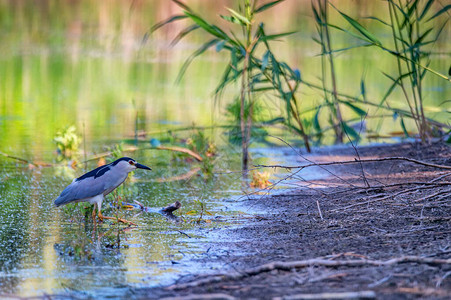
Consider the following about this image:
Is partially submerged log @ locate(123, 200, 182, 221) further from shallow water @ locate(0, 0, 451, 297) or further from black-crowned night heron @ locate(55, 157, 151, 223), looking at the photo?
black-crowned night heron @ locate(55, 157, 151, 223)

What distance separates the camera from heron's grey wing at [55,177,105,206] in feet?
17.4

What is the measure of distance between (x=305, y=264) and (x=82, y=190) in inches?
84.3

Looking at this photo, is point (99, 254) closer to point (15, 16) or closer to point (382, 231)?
point (382, 231)

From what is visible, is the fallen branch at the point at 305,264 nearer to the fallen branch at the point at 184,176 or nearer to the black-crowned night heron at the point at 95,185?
the black-crowned night heron at the point at 95,185

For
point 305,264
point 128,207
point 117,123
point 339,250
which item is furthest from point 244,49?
point 117,123

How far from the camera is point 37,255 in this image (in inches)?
174

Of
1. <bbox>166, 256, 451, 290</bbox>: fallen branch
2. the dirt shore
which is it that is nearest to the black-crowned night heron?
the dirt shore

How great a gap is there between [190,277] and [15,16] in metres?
19.4

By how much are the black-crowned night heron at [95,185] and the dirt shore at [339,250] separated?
1.03 metres

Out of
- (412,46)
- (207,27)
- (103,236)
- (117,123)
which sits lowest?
(103,236)

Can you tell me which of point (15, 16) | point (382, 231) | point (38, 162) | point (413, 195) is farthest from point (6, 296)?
point (15, 16)

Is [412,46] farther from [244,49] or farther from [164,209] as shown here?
[164,209]

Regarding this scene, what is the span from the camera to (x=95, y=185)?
540 cm

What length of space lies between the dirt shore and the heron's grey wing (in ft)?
3.47
